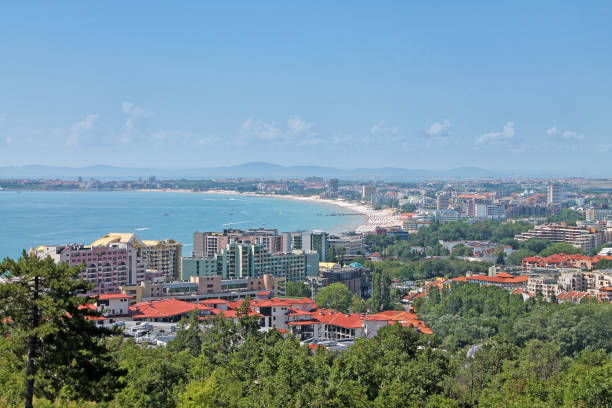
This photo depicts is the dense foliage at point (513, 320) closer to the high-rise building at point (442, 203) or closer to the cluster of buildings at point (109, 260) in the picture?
the cluster of buildings at point (109, 260)

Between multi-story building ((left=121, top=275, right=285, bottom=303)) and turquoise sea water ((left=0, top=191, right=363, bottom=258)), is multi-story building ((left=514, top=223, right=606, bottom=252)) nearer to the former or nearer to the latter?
turquoise sea water ((left=0, top=191, right=363, bottom=258))

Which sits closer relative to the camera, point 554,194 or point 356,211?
point 356,211

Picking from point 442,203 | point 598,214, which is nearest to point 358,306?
point 598,214

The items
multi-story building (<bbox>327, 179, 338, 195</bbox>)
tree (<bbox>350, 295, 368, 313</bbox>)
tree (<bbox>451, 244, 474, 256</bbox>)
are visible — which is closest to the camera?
tree (<bbox>350, 295, 368, 313</bbox>)

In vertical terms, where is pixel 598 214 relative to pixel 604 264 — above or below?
above

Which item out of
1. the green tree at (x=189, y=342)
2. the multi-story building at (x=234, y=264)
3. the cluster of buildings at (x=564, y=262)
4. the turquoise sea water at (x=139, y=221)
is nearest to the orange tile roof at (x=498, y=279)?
the cluster of buildings at (x=564, y=262)

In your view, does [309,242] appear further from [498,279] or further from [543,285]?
[543,285]

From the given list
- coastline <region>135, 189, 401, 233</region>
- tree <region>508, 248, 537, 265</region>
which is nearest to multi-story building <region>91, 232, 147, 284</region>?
tree <region>508, 248, 537, 265</region>
